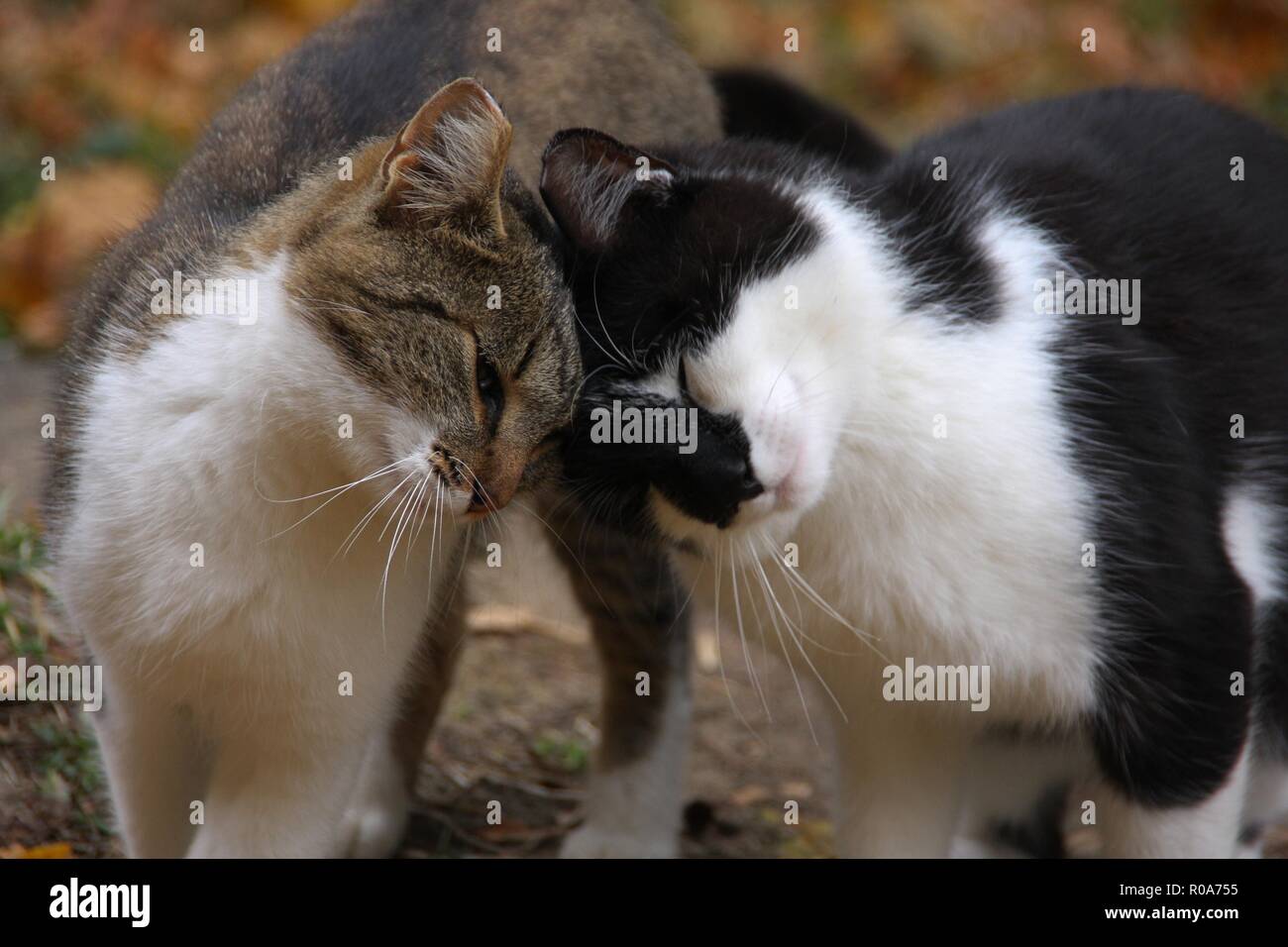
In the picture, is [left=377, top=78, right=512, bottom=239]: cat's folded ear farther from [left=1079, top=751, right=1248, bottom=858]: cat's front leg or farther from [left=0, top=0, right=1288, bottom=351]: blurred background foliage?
[left=0, top=0, right=1288, bottom=351]: blurred background foliage

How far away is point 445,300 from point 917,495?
83 cm

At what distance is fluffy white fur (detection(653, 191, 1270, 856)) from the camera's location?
7.81 feet

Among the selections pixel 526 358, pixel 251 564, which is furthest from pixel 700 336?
pixel 251 564

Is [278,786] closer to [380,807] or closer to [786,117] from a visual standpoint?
[380,807]

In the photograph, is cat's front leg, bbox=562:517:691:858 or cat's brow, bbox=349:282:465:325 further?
cat's front leg, bbox=562:517:691:858

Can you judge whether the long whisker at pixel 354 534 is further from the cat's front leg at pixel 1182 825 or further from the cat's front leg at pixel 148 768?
the cat's front leg at pixel 1182 825

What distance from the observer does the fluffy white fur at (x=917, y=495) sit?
2.38 metres

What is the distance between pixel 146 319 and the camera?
7.93 ft

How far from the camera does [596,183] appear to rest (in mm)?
2398

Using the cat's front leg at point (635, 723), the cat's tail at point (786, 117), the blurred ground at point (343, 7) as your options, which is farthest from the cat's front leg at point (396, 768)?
the cat's tail at point (786, 117)

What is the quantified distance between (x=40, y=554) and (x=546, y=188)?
187cm

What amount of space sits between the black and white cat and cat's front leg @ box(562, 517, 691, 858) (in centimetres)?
78

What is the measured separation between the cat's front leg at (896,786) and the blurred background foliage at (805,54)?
191 inches

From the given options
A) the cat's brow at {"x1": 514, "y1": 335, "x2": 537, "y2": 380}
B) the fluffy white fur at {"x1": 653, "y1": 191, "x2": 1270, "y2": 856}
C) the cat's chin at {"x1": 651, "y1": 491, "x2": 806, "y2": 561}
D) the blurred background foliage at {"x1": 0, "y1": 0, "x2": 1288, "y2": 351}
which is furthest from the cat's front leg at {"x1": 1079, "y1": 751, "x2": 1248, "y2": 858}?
the blurred background foliage at {"x1": 0, "y1": 0, "x2": 1288, "y2": 351}
